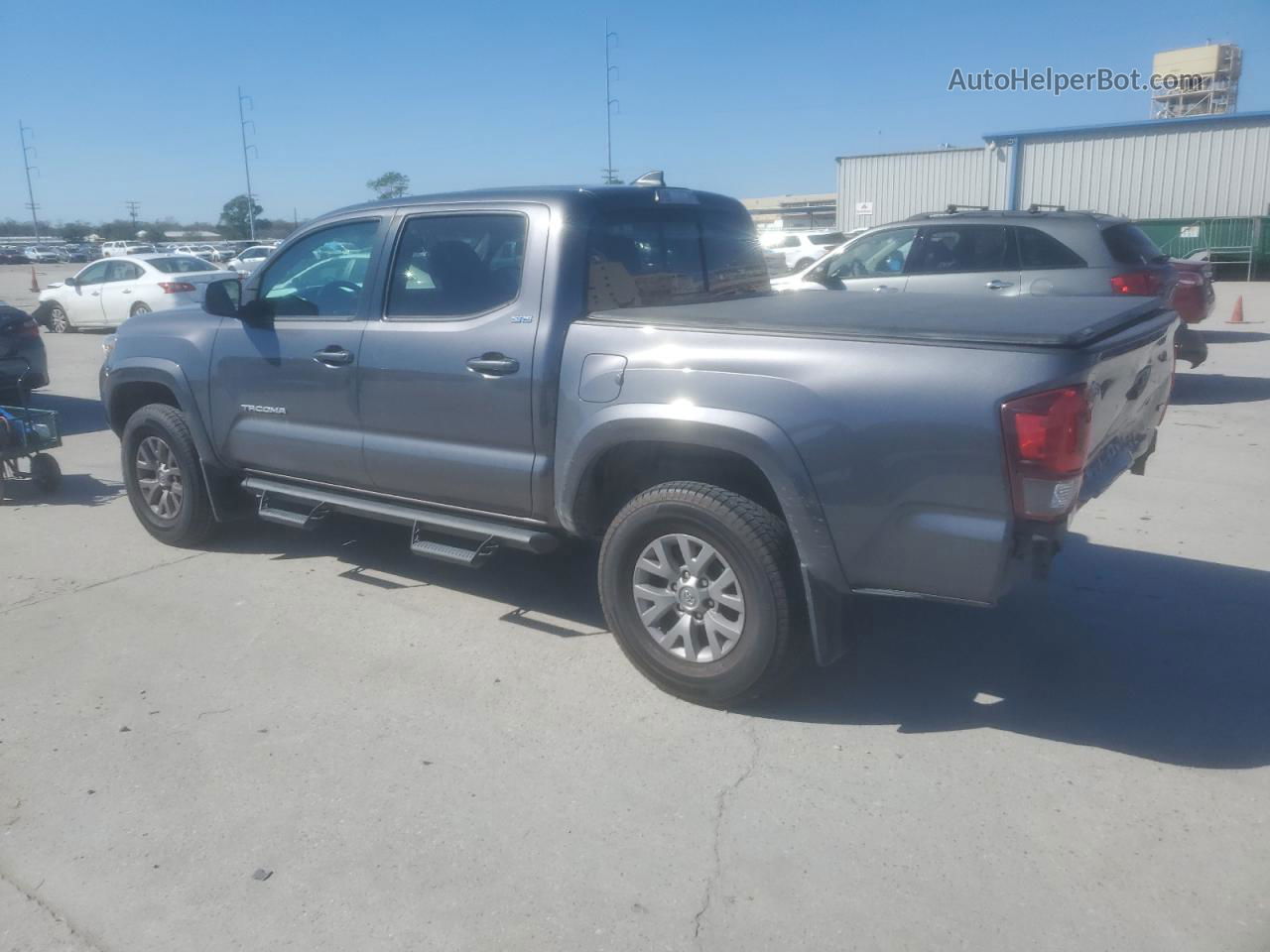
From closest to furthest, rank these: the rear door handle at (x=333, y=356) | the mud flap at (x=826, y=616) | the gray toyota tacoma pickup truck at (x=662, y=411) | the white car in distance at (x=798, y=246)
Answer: the gray toyota tacoma pickup truck at (x=662, y=411) < the mud flap at (x=826, y=616) < the rear door handle at (x=333, y=356) < the white car in distance at (x=798, y=246)

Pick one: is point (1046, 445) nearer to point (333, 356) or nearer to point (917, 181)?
point (333, 356)

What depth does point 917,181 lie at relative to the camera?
103 feet

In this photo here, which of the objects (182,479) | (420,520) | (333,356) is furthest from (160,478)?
(420,520)

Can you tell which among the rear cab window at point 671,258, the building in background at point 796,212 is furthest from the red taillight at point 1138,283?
the building in background at point 796,212

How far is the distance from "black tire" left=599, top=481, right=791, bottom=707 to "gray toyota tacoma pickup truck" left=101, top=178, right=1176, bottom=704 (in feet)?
0.04

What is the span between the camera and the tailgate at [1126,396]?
3.73 m

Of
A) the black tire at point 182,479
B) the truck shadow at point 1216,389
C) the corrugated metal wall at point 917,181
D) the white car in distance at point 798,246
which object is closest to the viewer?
the black tire at point 182,479

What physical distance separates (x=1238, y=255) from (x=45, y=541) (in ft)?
87.0

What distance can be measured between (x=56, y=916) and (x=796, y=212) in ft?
205

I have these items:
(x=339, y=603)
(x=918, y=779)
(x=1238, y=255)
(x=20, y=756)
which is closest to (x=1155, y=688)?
(x=918, y=779)

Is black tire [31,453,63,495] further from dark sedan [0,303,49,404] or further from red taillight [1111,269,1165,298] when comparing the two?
red taillight [1111,269,1165,298]

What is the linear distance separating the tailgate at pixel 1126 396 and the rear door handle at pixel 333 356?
11.0 feet

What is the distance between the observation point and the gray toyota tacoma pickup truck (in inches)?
142

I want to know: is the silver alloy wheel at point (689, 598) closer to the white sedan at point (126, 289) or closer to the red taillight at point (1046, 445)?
the red taillight at point (1046, 445)
